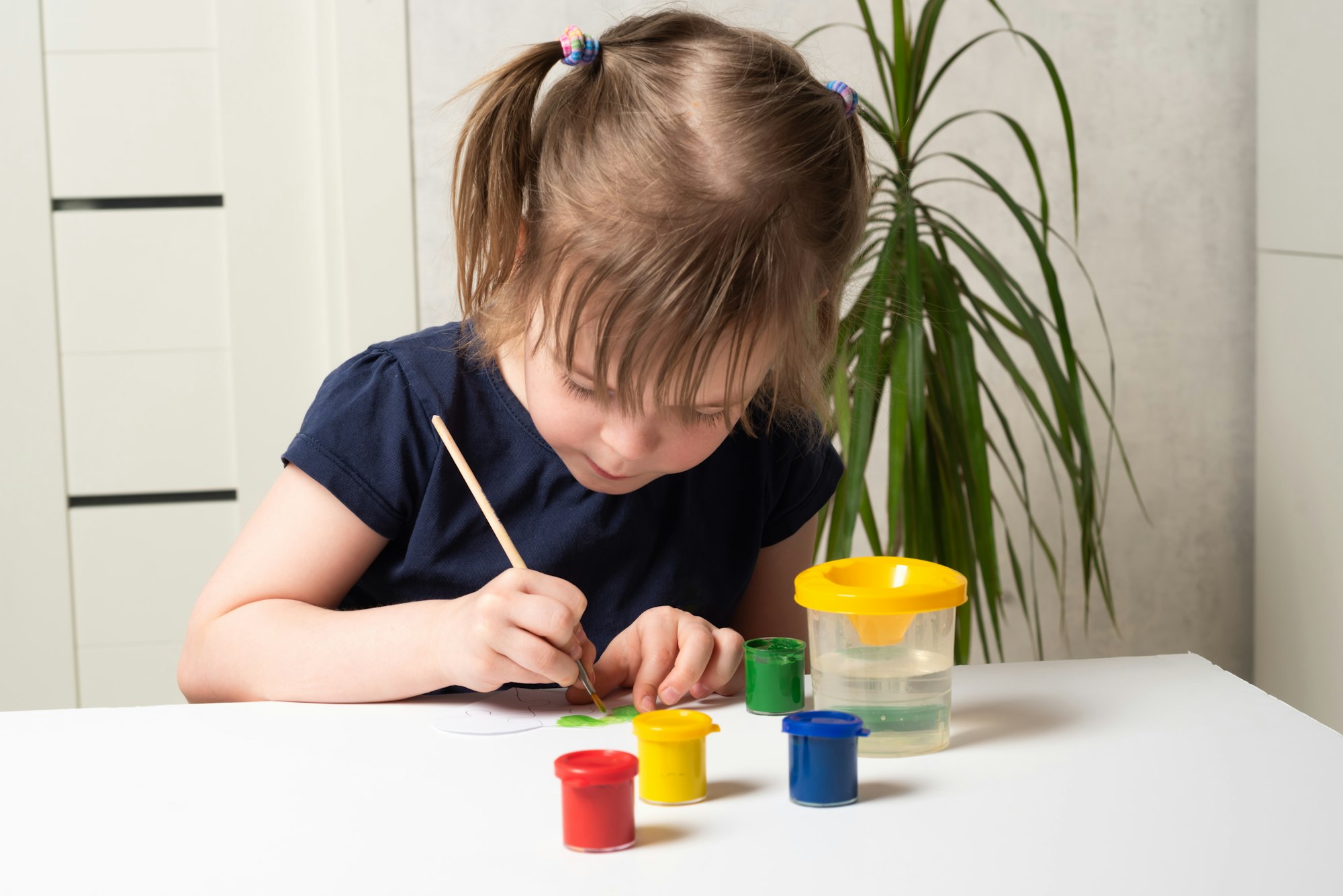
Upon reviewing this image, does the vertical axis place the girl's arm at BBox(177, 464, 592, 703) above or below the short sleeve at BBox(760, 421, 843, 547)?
below

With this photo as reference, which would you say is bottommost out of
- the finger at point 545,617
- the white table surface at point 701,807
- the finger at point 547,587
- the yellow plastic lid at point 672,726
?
the white table surface at point 701,807

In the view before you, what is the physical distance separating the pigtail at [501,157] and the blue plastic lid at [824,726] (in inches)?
16.7

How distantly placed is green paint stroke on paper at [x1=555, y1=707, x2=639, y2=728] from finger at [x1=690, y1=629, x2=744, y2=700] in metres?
0.05

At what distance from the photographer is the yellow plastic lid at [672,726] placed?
0.62 m

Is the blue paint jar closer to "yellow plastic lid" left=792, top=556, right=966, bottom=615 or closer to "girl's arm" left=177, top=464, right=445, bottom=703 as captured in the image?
"yellow plastic lid" left=792, top=556, right=966, bottom=615

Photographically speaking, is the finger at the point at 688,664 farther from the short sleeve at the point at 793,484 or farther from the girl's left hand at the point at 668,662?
the short sleeve at the point at 793,484

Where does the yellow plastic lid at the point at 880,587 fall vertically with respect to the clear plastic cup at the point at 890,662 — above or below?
above

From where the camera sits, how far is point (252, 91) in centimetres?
197

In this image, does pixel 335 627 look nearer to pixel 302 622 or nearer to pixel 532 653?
pixel 302 622

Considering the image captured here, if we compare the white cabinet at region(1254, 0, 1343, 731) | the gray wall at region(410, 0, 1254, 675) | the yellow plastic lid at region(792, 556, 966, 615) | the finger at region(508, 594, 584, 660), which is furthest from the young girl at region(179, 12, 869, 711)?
the white cabinet at region(1254, 0, 1343, 731)

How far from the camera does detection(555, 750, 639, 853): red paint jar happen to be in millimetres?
563

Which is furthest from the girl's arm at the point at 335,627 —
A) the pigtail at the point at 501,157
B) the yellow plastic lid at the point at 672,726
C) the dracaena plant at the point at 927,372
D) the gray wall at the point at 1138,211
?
the gray wall at the point at 1138,211

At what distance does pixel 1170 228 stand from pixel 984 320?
0.63 m

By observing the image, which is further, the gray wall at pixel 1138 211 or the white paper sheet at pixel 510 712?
the gray wall at pixel 1138 211
